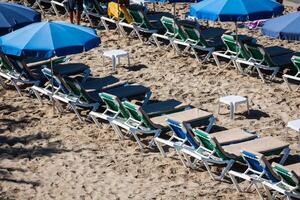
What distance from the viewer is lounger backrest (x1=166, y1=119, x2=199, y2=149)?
10.9 meters

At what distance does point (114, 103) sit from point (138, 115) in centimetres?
55

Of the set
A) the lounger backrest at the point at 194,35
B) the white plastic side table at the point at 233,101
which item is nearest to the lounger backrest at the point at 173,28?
the lounger backrest at the point at 194,35

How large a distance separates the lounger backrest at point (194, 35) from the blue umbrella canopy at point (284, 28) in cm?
190

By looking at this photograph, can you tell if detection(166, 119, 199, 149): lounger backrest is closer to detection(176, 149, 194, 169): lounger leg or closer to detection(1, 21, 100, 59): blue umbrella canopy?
detection(176, 149, 194, 169): lounger leg

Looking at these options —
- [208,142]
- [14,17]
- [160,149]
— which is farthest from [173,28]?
[208,142]

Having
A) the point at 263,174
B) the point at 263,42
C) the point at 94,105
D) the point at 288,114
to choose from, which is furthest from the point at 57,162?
the point at 263,42

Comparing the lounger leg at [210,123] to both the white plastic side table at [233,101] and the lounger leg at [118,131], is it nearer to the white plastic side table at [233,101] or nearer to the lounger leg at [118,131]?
the white plastic side table at [233,101]

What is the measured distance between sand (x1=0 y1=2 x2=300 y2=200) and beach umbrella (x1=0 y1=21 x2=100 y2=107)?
4.09ft

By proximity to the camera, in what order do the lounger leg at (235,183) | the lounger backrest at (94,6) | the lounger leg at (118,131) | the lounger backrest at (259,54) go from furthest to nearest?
the lounger backrest at (94,6)
the lounger backrest at (259,54)
the lounger leg at (118,131)
the lounger leg at (235,183)

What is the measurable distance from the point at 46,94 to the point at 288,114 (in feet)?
13.3

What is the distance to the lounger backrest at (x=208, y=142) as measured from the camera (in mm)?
10453

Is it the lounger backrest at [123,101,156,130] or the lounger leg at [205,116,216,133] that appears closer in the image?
the lounger backrest at [123,101,156,130]

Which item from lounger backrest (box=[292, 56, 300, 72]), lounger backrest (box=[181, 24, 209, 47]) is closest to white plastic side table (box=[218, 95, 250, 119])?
lounger backrest (box=[292, 56, 300, 72])

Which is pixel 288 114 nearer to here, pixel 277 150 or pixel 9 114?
pixel 277 150
